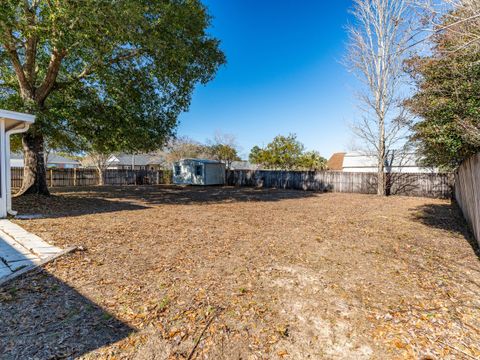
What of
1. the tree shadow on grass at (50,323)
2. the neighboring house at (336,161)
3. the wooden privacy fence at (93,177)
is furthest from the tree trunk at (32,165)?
the neighboring house at (336,161)

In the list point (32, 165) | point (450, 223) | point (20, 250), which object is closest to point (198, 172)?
point (32, 165)

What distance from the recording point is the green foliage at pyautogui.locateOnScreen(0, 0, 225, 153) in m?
6.02

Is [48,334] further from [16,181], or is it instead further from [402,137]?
[16,181]

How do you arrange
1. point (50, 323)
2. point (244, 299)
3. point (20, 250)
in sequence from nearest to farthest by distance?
point (50, 323), point (244, 299), point (20, 250)

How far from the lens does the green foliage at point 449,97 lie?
4.20 metres

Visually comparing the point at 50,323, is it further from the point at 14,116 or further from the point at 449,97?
the point at 449,97

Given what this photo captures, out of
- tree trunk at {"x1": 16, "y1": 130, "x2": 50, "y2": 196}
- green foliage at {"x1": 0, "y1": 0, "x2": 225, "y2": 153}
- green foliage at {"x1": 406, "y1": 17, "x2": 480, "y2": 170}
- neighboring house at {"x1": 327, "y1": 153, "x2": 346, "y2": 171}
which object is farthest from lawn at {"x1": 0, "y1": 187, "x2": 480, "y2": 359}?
neighboring house at {"x1": 327, "y1": 153, "x2": 346, "y2": 171}

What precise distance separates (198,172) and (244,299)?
18.0 m

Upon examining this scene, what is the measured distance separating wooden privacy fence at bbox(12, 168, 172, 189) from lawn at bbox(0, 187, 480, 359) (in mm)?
14628

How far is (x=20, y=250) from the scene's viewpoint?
3.68 meters

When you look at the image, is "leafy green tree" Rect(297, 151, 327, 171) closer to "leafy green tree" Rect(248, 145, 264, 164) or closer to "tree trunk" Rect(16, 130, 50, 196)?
"leafy green tree" Rect(248, 145, 264, 164)

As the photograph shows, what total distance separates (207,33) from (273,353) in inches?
411

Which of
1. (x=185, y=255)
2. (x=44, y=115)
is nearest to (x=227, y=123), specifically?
(x=44, y=115)

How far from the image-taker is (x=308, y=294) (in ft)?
8.92
